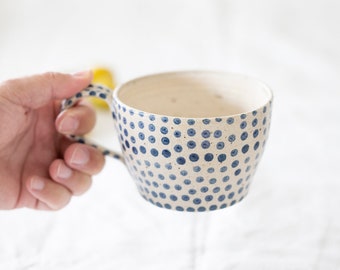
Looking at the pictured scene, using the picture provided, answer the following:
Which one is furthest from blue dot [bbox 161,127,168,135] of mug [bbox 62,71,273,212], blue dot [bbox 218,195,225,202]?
blue dot [bbox 218,195,225,202]

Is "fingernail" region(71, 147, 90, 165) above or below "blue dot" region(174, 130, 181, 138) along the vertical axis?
below

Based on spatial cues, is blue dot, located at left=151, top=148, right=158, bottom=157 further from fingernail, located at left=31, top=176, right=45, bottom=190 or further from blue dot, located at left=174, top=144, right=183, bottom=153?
fingernail, located at left=31, top=176, right=45, bottom=190

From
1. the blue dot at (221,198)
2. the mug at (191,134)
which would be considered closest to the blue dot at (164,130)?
the mug at (191,134)

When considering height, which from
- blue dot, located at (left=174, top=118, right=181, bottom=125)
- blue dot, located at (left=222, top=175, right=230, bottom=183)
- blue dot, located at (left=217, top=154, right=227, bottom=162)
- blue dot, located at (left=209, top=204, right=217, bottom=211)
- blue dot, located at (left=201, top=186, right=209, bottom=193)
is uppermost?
blue dot, located at (left=174, top=118, right=181, bottom=125)

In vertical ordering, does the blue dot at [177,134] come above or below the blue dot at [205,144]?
above

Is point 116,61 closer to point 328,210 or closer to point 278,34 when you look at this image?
point 278,34

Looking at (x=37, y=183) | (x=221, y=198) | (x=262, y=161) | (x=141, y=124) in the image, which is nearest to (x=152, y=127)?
(x=141, y=124)

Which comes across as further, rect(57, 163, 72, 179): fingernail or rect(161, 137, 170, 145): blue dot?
rect(57, 163, 72, 179): fingernail

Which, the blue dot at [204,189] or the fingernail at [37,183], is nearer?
the blue dot at [204,189]

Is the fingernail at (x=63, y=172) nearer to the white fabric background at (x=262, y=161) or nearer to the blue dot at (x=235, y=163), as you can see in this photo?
the white fabric background at (x=262, y=161)
